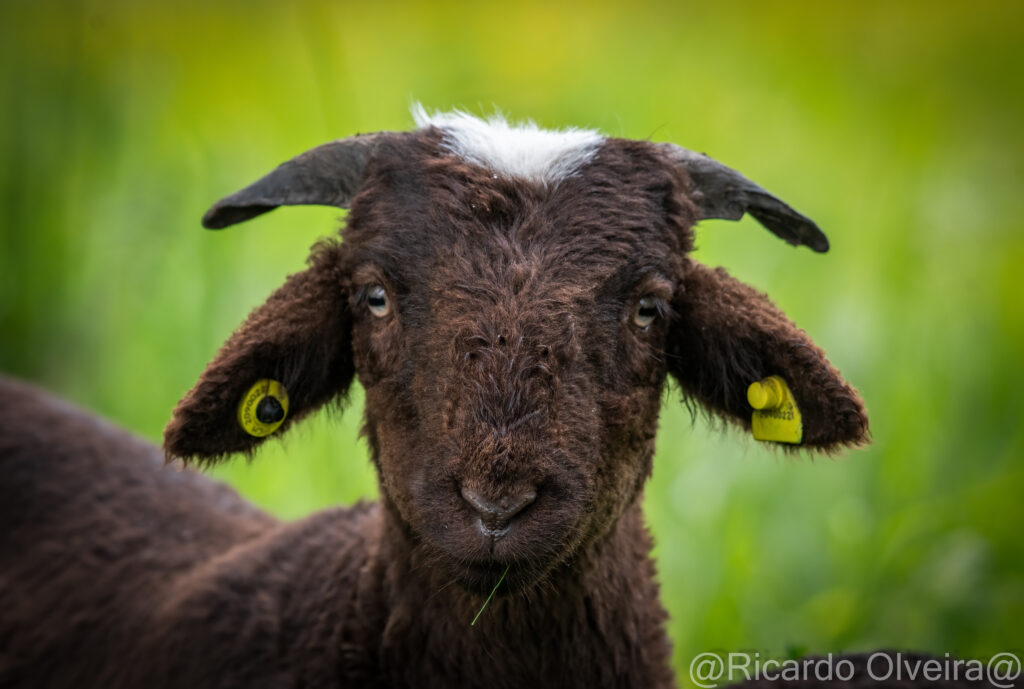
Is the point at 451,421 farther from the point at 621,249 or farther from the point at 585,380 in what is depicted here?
the point at 621,249

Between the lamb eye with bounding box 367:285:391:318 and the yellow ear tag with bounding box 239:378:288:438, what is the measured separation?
440mm

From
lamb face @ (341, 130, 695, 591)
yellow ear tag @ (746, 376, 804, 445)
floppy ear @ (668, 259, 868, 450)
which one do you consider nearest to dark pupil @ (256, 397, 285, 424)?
lamb face @ (341, 130, 695, 591)

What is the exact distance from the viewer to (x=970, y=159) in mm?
7418

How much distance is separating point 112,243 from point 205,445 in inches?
187

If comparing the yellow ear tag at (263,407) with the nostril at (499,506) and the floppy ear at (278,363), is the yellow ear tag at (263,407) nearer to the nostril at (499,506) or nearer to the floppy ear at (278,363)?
the floppy ear at (278,363)

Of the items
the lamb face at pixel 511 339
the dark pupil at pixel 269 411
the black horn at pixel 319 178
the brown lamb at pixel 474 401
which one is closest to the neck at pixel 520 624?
the brown lamb at pixel 474 401

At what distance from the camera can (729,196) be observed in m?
3.48

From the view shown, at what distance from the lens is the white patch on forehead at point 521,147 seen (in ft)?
10.4

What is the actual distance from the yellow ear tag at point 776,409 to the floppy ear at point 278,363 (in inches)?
54.7

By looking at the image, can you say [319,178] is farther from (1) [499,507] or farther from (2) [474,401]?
(1) [499,507]

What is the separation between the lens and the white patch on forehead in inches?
125

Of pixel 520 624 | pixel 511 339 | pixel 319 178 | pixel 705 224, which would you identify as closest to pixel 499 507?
pixel 511 339

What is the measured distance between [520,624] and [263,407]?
1.10m

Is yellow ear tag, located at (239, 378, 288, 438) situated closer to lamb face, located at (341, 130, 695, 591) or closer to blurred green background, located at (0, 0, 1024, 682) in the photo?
lamb face, located at (341, 130, 695, 591)
